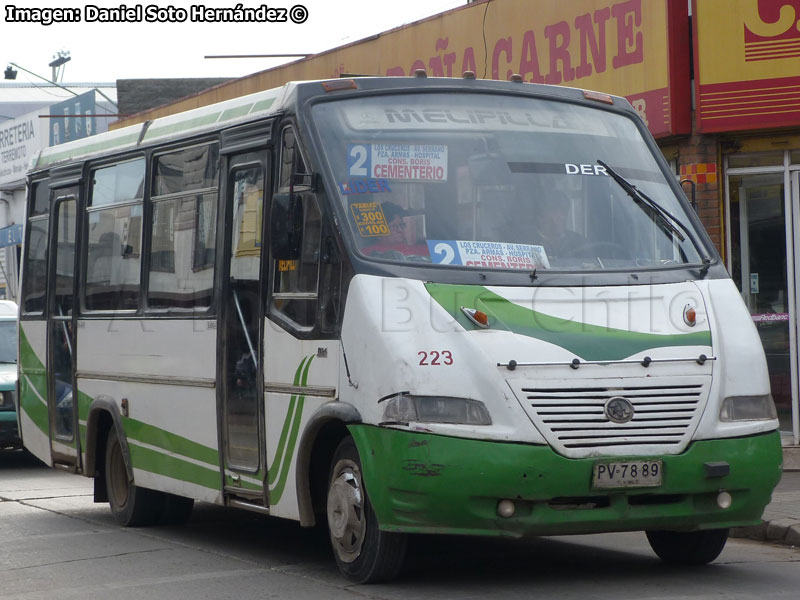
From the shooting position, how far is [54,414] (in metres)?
11.8

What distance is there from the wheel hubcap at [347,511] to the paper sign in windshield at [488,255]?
1.20m

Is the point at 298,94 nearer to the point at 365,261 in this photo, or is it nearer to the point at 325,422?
the point at 365,261

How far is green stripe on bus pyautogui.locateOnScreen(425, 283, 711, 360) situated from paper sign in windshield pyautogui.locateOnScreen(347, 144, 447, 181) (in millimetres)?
813

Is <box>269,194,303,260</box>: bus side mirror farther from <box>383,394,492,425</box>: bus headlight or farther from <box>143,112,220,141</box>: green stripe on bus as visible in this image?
<box>143,112,220,141</box>: green stripe on bus

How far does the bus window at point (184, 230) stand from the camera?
932 cm

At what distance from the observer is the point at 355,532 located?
24.9 ft

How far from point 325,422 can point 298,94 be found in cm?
189

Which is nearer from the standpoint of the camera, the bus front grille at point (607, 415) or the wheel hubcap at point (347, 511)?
the bus front grille at point (607, 415)

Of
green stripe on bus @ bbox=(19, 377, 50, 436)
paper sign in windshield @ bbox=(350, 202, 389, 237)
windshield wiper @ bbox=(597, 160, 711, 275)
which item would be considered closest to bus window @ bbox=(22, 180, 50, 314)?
green stripe on bus @ bbox=(19, 377, 50, 436)

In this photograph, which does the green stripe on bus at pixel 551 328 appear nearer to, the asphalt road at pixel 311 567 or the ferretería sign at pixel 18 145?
the asphalt road at pixel 311 567

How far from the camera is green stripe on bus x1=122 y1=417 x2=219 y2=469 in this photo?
9219 millimetres

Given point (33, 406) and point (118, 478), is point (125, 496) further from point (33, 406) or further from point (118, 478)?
point (33, 406)

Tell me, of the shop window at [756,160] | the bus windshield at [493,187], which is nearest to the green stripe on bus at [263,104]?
the bus windshield at [493,187]

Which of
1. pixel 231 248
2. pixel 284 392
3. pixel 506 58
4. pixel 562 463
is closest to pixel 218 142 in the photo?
pixel 231 248
